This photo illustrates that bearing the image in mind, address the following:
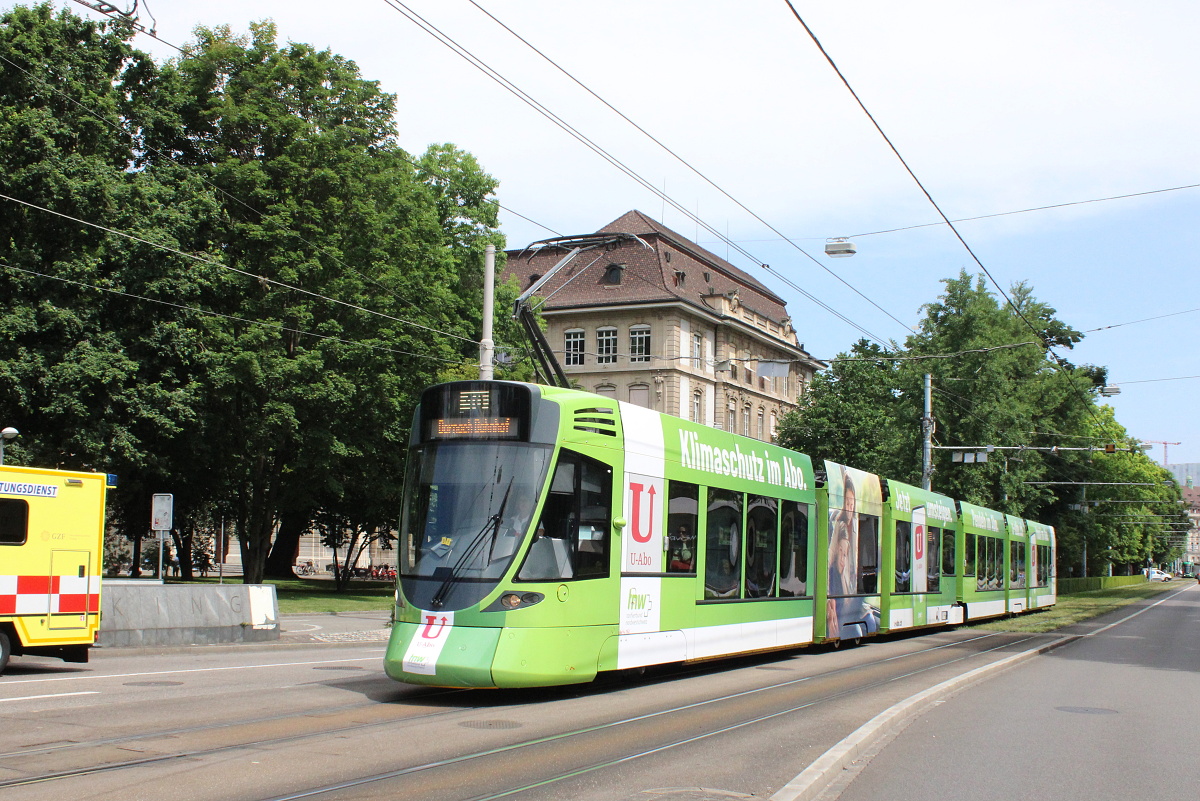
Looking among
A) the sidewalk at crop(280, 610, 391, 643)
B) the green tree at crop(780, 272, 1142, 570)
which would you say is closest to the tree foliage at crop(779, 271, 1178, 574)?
the green tree at crop(780, 272, 1142, 570)

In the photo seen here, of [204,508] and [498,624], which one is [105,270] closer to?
[204,508]

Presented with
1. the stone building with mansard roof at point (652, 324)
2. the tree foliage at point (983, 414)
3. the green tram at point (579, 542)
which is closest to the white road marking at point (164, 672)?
the green tram at point (579, 542)

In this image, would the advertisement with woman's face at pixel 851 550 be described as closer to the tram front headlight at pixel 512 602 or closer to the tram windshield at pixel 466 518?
the tram windshield at pixel 466 518

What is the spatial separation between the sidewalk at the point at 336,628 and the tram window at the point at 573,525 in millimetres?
8902

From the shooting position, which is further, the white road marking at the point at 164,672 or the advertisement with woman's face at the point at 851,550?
the advertisement with woman's face at the point at 851,550

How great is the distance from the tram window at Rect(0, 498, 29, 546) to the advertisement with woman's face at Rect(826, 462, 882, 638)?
11870 millimetres

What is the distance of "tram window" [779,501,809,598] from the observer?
56.1ft

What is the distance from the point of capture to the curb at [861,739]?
714 cm

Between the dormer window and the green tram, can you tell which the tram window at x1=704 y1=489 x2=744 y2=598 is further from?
the dormer window

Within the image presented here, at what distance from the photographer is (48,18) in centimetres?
3083

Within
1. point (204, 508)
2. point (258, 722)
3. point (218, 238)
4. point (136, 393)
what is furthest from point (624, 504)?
point (204, 508)

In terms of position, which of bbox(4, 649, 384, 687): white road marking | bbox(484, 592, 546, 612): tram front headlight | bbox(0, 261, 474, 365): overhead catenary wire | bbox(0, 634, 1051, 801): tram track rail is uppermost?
bbox(0, 261, 474, 365): overhead catenary wire

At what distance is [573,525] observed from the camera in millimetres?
11852

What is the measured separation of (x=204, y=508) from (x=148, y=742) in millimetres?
36624
